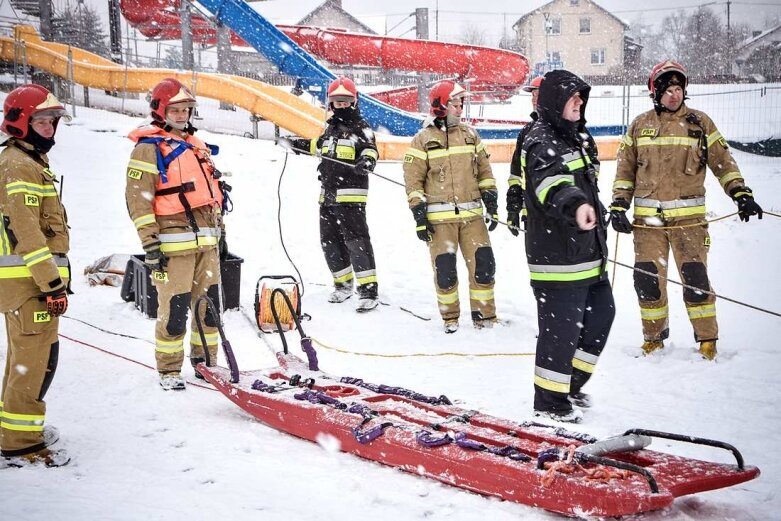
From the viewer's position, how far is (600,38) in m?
52.4

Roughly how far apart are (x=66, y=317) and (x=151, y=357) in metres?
1.54

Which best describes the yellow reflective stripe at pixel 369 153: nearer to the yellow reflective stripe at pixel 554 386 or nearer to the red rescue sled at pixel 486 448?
the red rescue sled at pixel 486 448

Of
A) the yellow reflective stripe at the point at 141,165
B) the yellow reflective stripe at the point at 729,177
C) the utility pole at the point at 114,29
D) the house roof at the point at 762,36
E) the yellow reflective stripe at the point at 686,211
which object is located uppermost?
the house roof at the point at 762,36

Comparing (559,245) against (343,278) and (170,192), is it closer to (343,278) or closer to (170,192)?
(170,192)

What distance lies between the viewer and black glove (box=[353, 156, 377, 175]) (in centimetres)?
765

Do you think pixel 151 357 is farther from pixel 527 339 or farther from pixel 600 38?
pixel 600 38

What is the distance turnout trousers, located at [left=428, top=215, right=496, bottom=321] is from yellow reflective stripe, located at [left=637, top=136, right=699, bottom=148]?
5.86 feet

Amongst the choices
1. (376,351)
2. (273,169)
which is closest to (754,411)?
(376,351)

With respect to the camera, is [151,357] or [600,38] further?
[600,38]

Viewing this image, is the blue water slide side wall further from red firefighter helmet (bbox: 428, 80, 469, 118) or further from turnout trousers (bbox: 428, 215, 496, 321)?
turnout trousers (bbox: 428, 215, 496, 321)

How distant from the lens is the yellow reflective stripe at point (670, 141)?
579 centimetres

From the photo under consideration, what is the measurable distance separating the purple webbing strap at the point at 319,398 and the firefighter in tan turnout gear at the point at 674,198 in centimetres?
289

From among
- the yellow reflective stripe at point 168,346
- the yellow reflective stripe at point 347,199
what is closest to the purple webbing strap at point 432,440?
the yellow reflective stripe at point 168,346

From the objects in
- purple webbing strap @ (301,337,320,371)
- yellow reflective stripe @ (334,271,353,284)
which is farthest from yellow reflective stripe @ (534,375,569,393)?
yellow reflective stripe @ (334,271,353,284)
